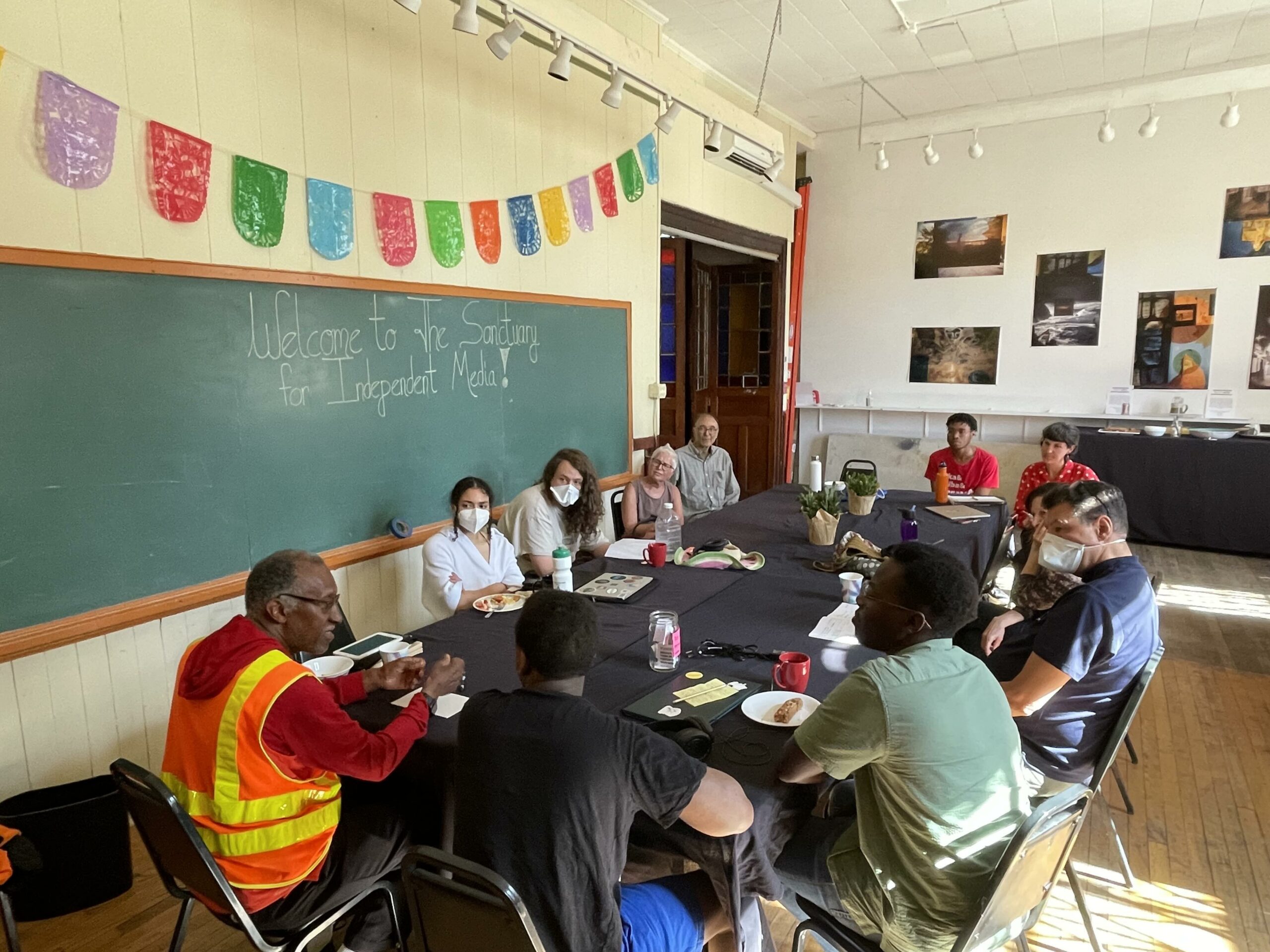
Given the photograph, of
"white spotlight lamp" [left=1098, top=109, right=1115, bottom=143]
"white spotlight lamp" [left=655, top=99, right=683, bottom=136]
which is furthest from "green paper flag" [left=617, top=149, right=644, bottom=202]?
"white spotlight lamp" [left=1098, top=109, right=1115, bottom=143]

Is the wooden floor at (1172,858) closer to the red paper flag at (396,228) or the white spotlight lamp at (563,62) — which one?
the red paper flag at (396,228)

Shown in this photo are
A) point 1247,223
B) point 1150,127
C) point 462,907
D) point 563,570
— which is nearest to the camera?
point 462,907

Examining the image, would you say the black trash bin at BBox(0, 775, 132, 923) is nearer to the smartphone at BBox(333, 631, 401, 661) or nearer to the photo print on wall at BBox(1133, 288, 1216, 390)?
the smartphone at BBox(333, 631, 401, 661)

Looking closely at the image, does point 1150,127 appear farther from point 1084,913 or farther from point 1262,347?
point 1084,913

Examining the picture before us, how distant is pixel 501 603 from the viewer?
2.70 m

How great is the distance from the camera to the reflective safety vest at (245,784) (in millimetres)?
1549

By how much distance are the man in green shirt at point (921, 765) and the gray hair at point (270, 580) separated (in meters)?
1.18


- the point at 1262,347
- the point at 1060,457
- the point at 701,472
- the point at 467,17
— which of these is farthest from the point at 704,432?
the point at 1262,347

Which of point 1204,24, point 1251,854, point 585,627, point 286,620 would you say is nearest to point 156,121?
point 286,620

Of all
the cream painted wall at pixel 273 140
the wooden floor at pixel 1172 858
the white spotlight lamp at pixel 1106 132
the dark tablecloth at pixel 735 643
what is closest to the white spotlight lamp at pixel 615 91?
the cream painted wall at pixel 273 140

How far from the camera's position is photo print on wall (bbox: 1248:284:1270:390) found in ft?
20.3

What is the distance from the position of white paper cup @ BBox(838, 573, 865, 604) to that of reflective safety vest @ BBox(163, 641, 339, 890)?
1.83m

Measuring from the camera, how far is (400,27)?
134 inches

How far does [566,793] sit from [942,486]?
148 inches
